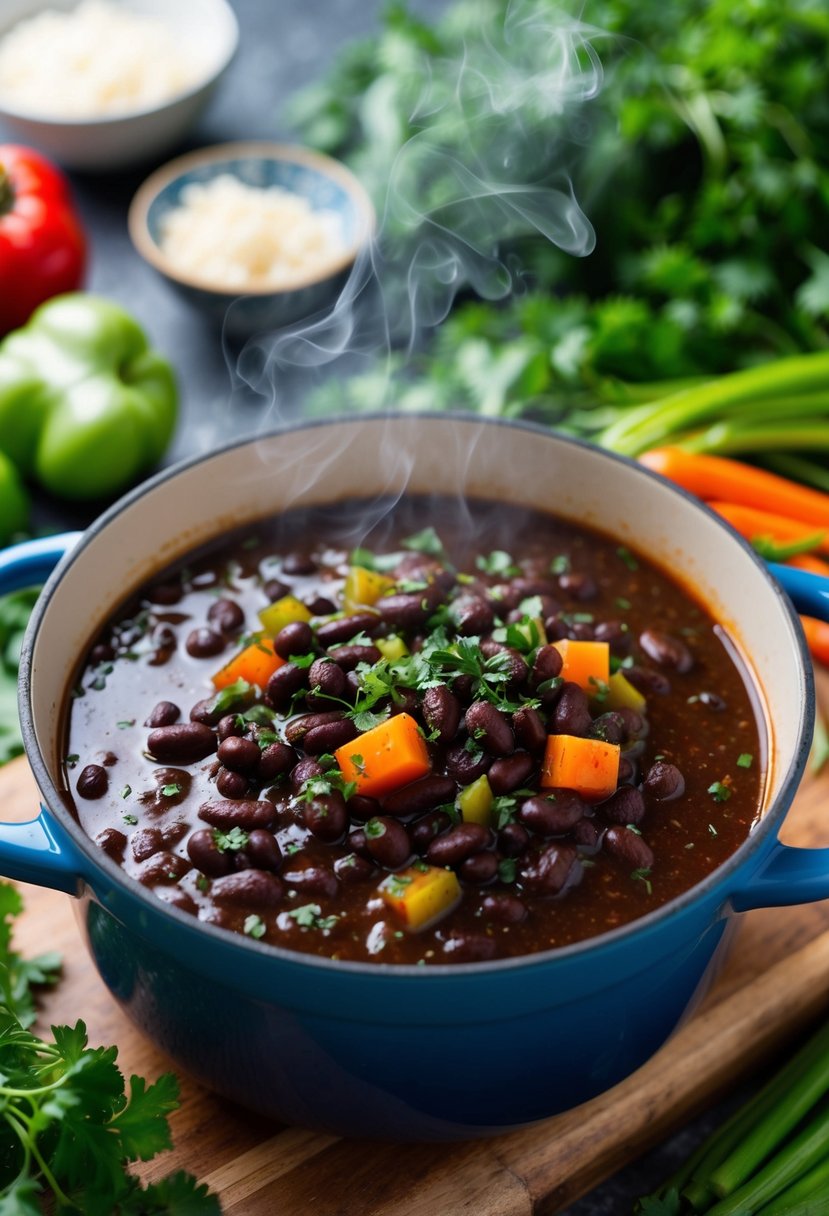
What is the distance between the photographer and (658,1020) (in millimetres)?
2613

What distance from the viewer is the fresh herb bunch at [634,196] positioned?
16.3 feet

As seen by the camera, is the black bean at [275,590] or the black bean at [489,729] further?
the black bean at [275,590]

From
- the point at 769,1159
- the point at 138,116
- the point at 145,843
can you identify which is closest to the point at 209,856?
the point at 145,843

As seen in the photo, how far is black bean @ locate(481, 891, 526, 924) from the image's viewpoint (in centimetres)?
258

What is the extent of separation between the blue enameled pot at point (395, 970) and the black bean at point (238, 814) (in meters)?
0.32

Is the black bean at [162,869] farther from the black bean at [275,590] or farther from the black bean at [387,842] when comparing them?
the black bean at [275,590]

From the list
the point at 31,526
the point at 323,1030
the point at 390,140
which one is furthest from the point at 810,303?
the point at 323,1030

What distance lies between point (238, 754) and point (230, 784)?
2.7 inches

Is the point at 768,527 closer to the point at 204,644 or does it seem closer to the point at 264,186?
the point at 204,644

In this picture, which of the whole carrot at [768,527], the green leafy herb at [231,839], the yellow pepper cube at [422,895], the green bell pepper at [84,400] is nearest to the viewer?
the yellow pepper cube at [422,895]

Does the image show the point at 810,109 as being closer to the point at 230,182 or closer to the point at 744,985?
the point at 230,182

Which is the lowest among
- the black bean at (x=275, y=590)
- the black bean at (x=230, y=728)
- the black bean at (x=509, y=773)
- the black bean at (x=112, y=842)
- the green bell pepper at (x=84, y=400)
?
the green bell pepper at (x=84, y=400)

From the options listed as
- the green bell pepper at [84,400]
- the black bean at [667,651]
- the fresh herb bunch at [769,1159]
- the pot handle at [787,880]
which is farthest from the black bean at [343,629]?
the green bell pepper at [84,400]

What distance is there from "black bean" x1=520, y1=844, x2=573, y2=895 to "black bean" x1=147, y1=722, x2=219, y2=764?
0.78m
